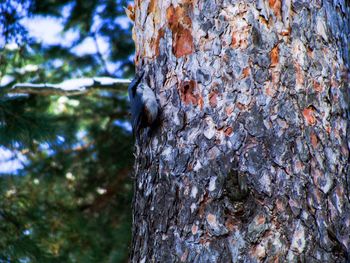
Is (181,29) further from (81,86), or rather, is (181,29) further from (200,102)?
(81,86)

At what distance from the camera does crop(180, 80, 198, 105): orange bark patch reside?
163 centimetres

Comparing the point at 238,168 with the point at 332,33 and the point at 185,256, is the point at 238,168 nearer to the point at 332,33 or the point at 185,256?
the point at 185,256

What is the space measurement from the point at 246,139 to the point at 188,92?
0.23 meters

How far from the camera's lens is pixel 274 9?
65.5 inches

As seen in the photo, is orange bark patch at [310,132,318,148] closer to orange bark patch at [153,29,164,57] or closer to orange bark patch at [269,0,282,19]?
orange bark patch at [269,0,282,19]

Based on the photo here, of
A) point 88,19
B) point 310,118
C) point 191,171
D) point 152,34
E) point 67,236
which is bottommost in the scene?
point 67,236

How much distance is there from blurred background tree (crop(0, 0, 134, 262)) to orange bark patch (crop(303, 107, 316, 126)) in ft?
7.42

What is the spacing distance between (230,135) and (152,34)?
0.46m

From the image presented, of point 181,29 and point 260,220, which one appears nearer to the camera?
point 260,220

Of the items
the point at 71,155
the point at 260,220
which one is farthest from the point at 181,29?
the point at 71,155

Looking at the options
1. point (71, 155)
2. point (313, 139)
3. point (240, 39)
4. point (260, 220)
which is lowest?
point (71, 155)

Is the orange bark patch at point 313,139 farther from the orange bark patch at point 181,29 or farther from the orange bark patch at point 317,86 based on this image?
the orange bark patch at point 181,29

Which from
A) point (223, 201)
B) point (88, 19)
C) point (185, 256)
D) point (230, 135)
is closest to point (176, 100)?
point (230, 135)

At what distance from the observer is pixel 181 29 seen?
1.72 meters
